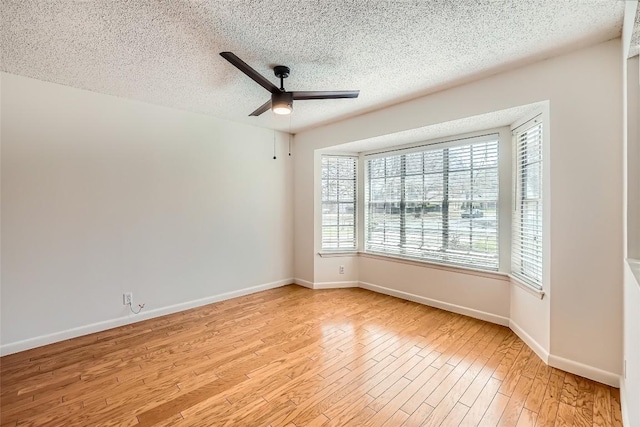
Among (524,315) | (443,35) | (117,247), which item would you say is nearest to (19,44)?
(117,247)

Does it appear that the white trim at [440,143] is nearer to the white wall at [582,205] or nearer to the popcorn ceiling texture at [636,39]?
the white wall at [582,205]

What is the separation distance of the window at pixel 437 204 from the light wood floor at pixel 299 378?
0.91 meters

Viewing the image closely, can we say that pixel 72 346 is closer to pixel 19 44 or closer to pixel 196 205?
pixel 196 205

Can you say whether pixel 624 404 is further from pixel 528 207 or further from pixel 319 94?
pixel 319 94

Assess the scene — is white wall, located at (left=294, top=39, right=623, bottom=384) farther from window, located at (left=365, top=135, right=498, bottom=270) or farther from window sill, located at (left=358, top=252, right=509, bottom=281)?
window, located at (left=365, top=135, right=498, bottom=270)

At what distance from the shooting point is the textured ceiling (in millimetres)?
1777

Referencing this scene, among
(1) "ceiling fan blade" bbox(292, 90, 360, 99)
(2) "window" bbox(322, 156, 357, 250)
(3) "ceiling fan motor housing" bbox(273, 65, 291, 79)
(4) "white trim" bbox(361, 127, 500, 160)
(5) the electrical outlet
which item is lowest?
(5) the electrical outlet

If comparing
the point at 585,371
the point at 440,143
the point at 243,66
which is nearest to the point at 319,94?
the point at 243,66

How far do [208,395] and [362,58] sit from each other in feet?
9.36

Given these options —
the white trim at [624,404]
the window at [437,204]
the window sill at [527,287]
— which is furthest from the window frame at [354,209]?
the white trim at [624,404]

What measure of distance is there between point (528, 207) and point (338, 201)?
254 centimetres

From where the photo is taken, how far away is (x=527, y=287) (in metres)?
2.67

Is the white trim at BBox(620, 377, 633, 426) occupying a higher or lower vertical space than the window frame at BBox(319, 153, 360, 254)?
lower

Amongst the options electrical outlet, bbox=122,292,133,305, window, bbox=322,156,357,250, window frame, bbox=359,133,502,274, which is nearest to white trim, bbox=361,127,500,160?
window frame, bbox=359,133,502,274
